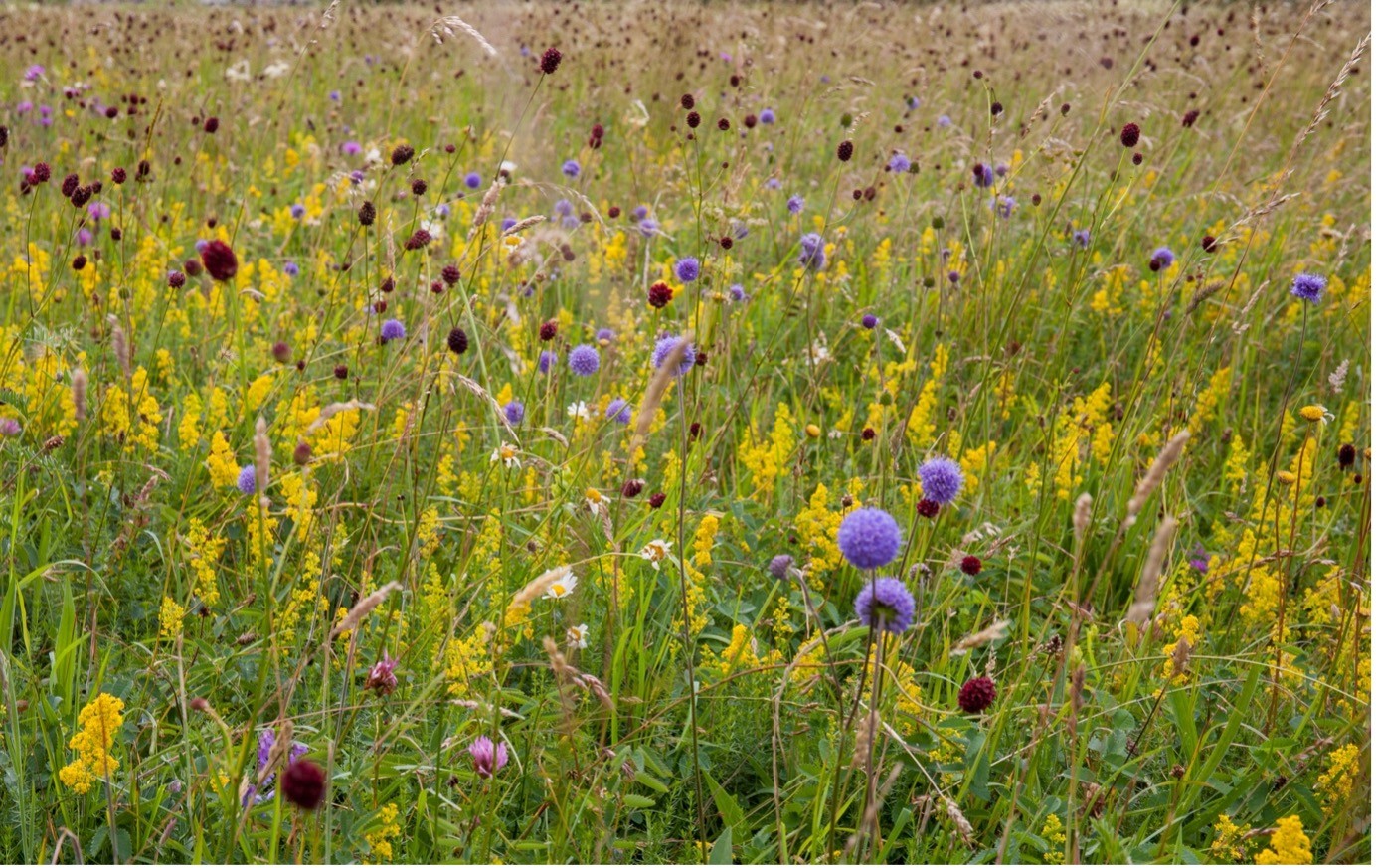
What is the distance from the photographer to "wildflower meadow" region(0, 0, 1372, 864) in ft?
5.18

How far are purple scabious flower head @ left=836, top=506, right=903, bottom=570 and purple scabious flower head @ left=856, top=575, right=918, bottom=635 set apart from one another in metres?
0.03

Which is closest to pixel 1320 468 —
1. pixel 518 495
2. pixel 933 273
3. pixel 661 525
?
pixel 933 273

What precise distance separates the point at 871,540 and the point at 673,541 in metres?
1.08

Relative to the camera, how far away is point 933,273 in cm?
401

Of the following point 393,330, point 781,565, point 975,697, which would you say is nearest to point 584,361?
point 393,330

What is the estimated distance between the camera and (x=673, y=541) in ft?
7.39

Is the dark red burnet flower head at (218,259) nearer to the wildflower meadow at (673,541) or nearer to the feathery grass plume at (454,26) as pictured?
the wildflower meadow at (673,541)

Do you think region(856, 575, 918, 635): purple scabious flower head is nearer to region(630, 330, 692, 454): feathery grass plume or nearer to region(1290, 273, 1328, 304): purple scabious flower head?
region(630, 330, 692, 454): feathery grass plume

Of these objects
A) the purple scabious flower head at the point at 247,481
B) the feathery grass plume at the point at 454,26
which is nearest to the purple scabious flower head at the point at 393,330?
the purple scabious flower head at the point at 247,481

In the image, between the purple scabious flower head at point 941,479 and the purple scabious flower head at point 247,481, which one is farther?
the purple scabious flower head at point 247,481

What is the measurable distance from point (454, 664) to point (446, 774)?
0.59 ft

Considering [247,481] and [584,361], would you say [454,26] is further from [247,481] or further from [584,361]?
[247,481]

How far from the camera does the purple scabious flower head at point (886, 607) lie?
120 centimetres

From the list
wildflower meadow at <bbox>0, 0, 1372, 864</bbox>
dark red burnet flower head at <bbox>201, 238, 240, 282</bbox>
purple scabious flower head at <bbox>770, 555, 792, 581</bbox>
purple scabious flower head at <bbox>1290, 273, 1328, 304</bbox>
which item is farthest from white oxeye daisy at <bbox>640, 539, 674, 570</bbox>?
purple scabious flower head at <bbox>1290, 273, 1328, 304</bbox>
